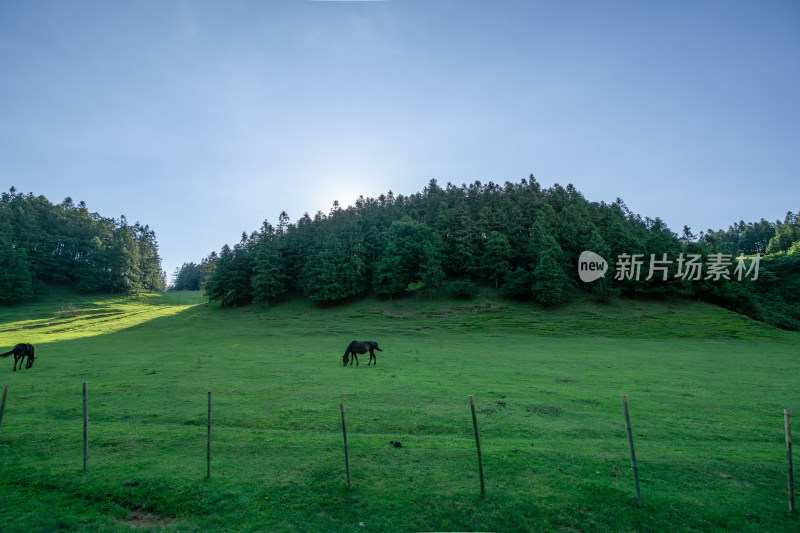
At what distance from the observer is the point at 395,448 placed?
10.0 metres

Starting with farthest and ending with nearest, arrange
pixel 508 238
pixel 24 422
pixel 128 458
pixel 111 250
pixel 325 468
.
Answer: pixel 111 250
pixel 508 238
pixel 24 422
pixel 128 458
pixel 325 468

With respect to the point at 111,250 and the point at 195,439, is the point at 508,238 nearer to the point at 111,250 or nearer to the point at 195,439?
the point at 195,439

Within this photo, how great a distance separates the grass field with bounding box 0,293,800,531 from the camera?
23.0ft

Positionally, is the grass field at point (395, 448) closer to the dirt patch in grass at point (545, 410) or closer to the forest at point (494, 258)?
the dirt patch in grass at point (545, 410)

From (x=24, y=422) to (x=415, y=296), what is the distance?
200ft

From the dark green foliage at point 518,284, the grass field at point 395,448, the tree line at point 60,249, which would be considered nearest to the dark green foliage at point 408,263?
the dark green foliage at point 518,284

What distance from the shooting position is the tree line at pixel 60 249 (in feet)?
243

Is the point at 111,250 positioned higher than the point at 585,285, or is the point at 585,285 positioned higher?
the point at 111,250

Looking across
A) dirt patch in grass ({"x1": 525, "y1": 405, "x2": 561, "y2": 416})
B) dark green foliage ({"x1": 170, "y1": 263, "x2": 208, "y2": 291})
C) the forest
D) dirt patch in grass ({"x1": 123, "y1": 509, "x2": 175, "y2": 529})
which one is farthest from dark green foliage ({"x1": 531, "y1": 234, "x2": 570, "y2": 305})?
dark green foliage ({"x1": 170, "y1": 263, "x2": 208, "y2": 291})

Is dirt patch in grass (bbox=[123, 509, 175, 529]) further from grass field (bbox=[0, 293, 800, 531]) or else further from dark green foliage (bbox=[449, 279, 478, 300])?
dark green foliage (bbox=[449, 279, 478, 300])

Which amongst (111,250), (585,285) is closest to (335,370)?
(585,285)

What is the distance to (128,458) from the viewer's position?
→ 9297 millimetres

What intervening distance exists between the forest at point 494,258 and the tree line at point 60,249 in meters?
33.7

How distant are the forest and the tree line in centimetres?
3365
